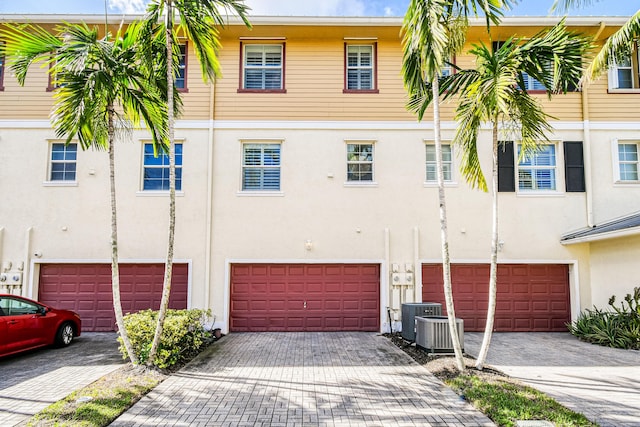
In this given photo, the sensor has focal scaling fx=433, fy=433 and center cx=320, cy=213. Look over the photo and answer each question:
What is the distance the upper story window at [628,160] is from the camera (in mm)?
12453

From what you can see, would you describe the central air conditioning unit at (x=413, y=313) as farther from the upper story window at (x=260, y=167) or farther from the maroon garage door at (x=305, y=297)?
the upper story window at (x=260, y=167)

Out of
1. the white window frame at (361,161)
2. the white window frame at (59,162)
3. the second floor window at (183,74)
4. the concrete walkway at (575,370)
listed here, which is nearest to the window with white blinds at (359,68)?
the white window frame at (361,161)

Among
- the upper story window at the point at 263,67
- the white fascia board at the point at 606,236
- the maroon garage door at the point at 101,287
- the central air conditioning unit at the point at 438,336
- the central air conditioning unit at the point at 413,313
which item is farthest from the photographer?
the upper story window at the point at 263,67

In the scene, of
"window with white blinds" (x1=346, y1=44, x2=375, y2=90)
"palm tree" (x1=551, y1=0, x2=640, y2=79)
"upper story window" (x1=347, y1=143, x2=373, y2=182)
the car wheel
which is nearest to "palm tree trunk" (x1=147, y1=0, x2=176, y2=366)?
the car wheel

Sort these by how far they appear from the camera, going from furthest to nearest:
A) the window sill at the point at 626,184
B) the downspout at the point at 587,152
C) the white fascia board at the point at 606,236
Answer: the window sill at the point at 626,184, the downspout at the point at 587,152, the white fascia board at the point at 606,236

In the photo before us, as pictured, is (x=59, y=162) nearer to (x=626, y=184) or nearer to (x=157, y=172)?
(x=157, y=172)

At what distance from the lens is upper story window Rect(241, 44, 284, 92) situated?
1275 cm

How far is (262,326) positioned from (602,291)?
9.28 m

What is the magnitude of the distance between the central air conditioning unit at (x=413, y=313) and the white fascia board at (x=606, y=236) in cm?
439

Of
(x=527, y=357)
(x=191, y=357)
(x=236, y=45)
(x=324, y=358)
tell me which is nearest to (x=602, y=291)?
(x=527, y=357)

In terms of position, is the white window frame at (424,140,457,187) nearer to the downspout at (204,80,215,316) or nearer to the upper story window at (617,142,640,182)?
the upper story window at (617,142,640,182)

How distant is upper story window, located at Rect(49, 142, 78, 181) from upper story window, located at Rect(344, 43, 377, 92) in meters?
8.09

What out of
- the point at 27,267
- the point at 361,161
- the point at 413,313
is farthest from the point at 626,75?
the point at 27,267

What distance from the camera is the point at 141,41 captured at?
7941mm
